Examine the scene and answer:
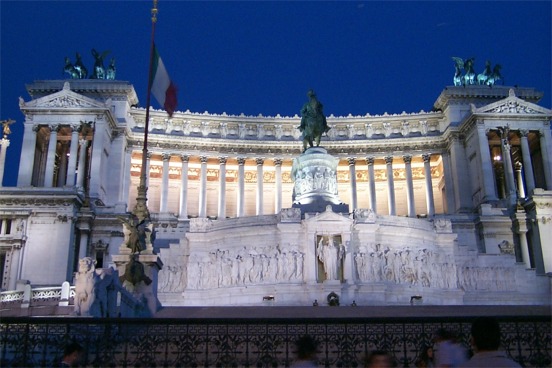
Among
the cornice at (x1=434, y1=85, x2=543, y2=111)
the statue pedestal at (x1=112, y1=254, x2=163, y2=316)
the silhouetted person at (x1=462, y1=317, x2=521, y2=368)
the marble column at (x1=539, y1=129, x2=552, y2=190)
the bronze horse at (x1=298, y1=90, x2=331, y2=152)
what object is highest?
the cornice at (x1=434, y1=85, x2=543, y2=111)

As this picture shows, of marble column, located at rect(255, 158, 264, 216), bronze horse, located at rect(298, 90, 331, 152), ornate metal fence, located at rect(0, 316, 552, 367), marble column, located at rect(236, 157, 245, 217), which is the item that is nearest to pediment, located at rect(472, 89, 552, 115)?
marble column, located at rect(255, 158, 264, 216)

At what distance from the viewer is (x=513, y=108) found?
219 feet

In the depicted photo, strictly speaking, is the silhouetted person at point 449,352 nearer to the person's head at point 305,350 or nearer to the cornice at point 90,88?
the person's head at point 305,350

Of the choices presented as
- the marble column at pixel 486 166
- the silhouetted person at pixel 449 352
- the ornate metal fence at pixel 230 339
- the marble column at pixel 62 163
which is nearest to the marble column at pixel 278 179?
the marble column at pixel 486 166

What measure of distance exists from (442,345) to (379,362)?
6.51ft

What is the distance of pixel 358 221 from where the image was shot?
37.1 m

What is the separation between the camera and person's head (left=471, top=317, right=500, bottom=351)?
6480 millimetres

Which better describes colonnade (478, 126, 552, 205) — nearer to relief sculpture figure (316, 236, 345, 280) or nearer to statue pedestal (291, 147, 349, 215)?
statue pedestal (291, 147, 349, 215)

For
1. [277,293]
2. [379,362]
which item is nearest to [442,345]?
[379,362]

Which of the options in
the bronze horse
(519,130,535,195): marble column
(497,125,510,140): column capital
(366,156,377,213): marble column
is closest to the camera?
the bronze horse

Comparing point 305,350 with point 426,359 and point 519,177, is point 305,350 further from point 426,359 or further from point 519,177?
point 519,177

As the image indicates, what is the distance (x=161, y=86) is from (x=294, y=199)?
56.4 ft

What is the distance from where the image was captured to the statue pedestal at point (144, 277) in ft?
75.0

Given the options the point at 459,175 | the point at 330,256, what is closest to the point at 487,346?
the point at 330,256
